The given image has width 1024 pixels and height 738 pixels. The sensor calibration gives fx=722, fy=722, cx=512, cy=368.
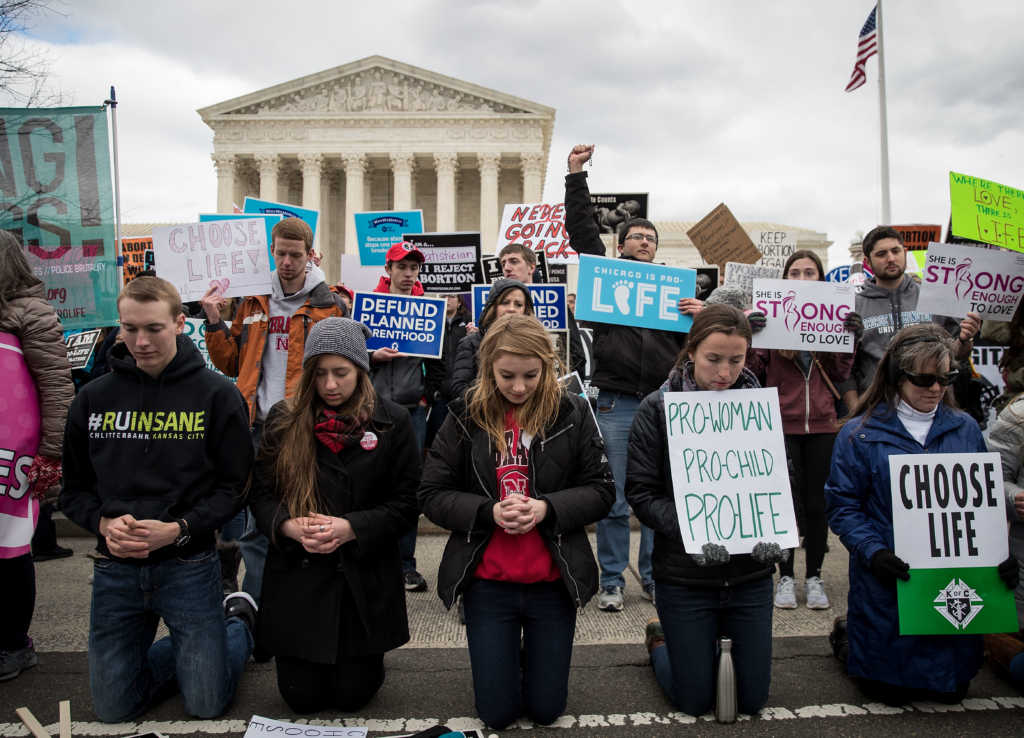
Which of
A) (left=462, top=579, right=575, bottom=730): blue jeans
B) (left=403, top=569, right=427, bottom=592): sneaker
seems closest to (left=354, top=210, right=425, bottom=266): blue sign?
(left=403, top=569, right=427, bottom=592): sneaker

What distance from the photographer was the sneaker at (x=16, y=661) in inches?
127

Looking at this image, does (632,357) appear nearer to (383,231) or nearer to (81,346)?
(383,231)

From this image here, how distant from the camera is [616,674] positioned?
10.7 feet

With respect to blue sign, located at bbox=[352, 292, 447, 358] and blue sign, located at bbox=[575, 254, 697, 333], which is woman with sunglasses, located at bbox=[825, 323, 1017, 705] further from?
blue sign, located at bbox=[352, 292, 447, 358]

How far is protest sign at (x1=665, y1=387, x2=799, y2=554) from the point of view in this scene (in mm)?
2914

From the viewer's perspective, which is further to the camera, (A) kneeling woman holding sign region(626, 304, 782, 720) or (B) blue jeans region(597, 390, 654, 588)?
(B) blue jeans region(597, 390, 654, 588)

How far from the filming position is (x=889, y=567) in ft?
9.17

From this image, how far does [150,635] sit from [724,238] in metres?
6.13

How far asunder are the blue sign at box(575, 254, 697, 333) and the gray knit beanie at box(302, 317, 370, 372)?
1.70 metres

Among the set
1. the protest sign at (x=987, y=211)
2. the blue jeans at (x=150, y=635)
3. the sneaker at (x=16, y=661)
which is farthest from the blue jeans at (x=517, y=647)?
the protest sign at (x=987, y=211)

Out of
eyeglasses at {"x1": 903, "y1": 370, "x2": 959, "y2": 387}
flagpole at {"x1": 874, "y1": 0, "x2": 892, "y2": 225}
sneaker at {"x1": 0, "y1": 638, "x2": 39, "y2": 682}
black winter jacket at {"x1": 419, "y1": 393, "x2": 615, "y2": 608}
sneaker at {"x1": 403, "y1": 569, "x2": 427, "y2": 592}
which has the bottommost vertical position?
sneaker at {"x1": 403, "y1": 569, "x2": 427, "y2": 592}

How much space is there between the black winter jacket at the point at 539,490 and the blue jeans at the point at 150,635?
3.15 feet

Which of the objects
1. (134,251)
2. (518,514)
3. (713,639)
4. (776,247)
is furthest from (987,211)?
(134,251)

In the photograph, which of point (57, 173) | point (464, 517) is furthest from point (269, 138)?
point (464, 517)
